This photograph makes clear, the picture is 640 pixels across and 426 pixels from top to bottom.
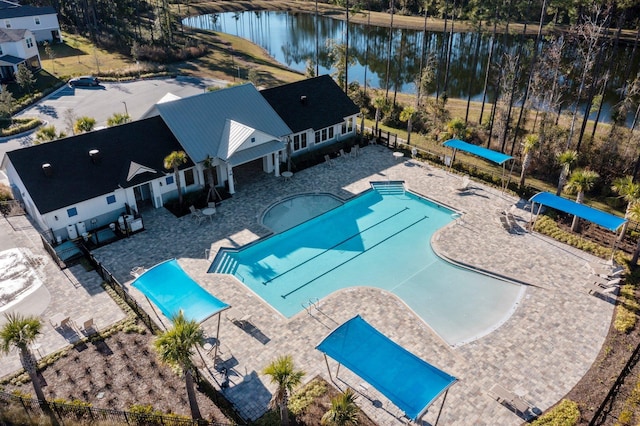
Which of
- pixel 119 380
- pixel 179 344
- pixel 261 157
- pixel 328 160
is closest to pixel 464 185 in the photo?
pixel 328 160

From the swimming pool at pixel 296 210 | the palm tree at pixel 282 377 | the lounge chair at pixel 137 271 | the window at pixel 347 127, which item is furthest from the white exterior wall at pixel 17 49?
the palm tree at pixel 282 377

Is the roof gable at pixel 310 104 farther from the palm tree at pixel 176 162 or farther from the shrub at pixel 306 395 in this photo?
the shrub at pixel 306 395

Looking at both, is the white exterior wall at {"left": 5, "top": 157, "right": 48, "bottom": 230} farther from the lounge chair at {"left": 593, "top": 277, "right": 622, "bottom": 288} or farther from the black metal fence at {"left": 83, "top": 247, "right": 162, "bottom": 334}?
the lounge chair at {"left": 593, "top": 277, "right": 622, "bottom": 288}

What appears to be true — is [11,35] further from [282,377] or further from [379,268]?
[282,377]

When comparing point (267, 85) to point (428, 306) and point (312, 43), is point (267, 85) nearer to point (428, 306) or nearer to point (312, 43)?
point (312, 43)

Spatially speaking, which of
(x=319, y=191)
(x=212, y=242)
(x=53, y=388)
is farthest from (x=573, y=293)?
(x=53, y=388)
